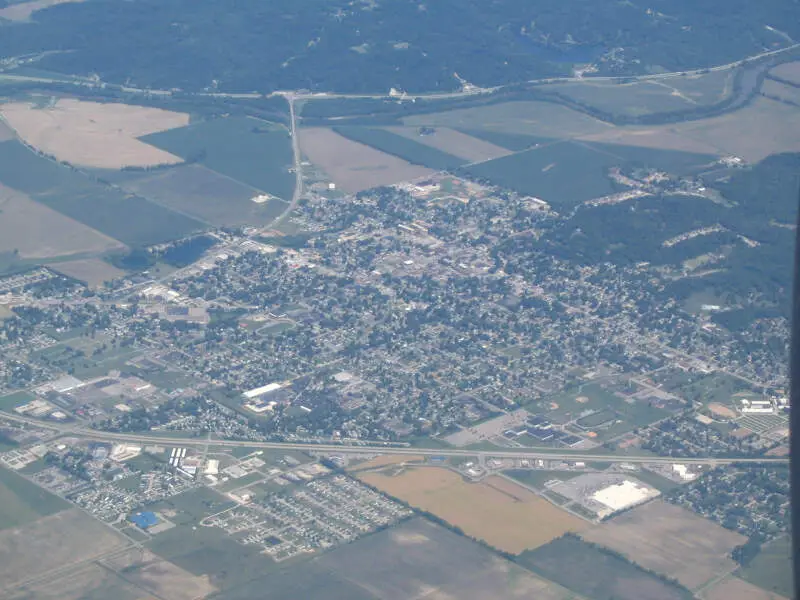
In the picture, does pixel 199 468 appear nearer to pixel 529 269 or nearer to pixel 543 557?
pixel 543 557

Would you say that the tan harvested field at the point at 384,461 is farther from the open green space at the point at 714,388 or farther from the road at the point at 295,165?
the road at the point at 295,165

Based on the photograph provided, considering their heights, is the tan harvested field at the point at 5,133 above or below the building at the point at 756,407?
above

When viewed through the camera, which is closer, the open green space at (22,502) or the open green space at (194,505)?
the open green space at (22,502)

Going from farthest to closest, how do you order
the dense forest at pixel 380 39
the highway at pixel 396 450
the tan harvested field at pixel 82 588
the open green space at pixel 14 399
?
the dense forest at pixel 380 39, the open green space at pixel 14 399, the highway at pixel 396 450, the tan harvested field at pixel 82 588

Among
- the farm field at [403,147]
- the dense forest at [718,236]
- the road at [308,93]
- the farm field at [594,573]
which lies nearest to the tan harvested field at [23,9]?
the road at [308,93]

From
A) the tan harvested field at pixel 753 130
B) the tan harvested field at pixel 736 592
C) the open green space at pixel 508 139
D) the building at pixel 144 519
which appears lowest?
the building at pixel 144 519

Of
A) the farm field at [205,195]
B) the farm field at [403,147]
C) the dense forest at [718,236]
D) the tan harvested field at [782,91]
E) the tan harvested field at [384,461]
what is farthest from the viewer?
the tan harvested field at [782,91]
